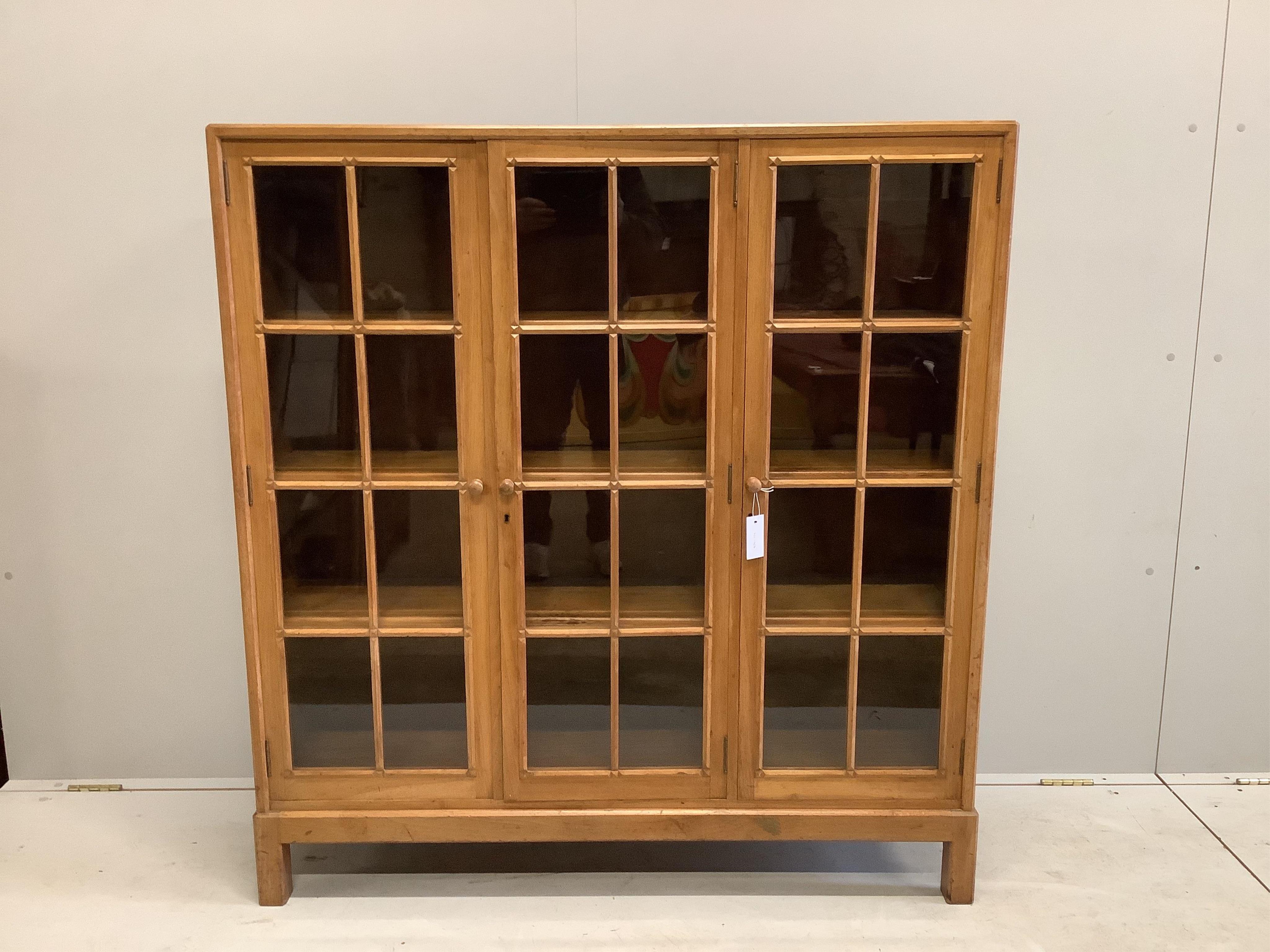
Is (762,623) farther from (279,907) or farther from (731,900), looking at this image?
(279,907)

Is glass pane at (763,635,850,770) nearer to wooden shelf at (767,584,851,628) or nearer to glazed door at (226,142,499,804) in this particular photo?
wooden shelf at (767,584,851,628)

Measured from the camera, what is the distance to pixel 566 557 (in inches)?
84.3

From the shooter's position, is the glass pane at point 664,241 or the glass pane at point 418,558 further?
the glass pane at point 418,558

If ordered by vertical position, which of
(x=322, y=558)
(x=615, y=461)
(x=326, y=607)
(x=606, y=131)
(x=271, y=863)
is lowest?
(x=271, y=863)

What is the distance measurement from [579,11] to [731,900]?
7.42 ft

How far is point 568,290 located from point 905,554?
98 centimetres

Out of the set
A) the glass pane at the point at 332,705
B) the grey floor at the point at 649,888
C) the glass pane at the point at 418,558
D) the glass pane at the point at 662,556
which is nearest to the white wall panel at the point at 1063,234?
the grey floor at the point at 649,888

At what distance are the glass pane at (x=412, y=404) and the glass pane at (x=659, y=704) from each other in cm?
62

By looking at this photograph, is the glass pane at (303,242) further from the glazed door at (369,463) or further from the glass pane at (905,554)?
the glass pane at (905,554)

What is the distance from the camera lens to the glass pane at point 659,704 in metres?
2.15

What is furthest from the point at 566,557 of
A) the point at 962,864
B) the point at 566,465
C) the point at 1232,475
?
the point at 1232,475

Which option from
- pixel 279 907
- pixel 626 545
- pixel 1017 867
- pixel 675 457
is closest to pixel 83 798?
pixel 279 907

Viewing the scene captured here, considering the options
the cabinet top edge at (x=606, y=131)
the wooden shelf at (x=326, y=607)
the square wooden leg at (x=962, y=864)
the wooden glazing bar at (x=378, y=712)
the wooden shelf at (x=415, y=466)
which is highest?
the cabinet top edge at (x=606, y=131)

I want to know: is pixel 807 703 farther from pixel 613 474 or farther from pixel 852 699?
pixel 613 474
